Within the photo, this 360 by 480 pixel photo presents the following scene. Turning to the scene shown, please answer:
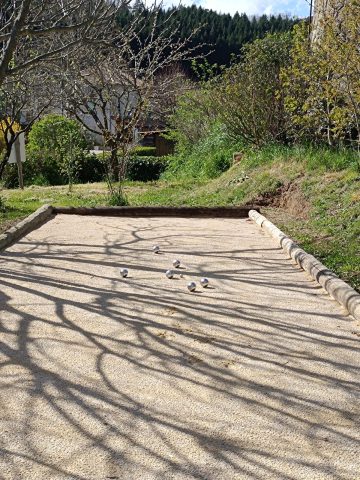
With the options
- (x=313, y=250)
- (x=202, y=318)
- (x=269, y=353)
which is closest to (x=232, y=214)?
(x=313, y=250)

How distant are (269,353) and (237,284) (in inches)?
68.7

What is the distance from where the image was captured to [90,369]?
346cm

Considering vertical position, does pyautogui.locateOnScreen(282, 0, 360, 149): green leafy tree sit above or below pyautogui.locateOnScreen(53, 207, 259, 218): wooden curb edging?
above

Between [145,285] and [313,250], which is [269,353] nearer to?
[145,285]

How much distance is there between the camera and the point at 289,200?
1077cm

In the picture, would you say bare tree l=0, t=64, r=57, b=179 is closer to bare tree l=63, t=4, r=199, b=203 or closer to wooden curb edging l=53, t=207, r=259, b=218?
bare tree l=63, t=4, r=199, b=203

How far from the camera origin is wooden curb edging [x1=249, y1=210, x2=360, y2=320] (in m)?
4.61

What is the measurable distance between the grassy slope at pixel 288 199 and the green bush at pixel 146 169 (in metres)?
4.87

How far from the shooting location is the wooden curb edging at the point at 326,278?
461cm

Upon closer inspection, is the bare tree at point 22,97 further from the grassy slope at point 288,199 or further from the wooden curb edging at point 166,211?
the wooden curb edging at point 166,211

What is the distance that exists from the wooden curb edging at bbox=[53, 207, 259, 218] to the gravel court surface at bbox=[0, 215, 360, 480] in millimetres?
4370

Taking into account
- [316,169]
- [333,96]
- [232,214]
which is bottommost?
[232,214]

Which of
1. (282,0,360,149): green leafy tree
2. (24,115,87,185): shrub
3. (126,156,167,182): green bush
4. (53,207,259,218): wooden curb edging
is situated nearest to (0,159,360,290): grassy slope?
(53,207,259,218): wooden curb edging

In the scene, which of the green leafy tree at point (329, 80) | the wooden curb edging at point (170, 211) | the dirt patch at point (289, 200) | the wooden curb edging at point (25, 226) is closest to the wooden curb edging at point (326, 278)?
the dirt patch at point (289, 200)
